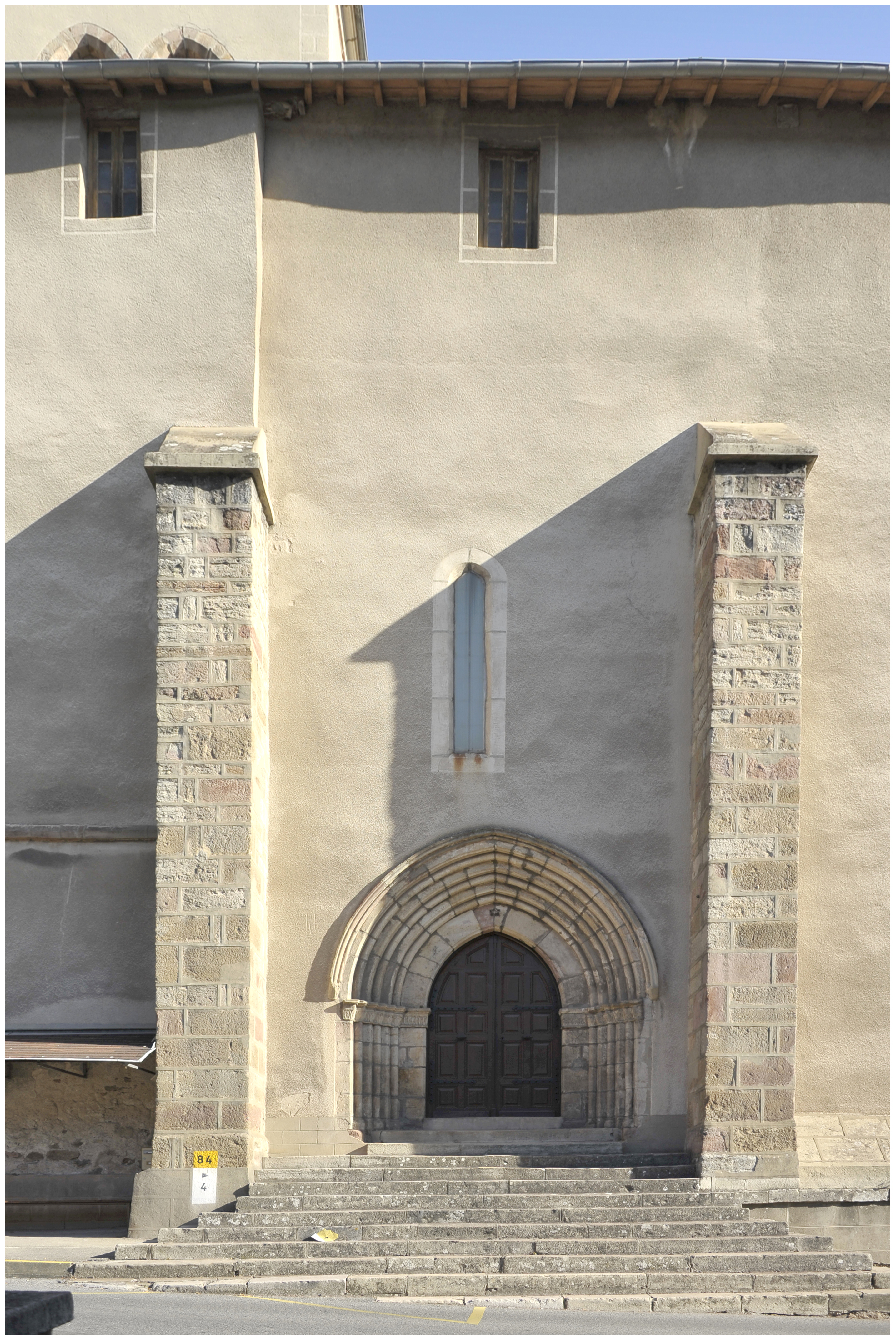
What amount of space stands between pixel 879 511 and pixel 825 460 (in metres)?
0.60

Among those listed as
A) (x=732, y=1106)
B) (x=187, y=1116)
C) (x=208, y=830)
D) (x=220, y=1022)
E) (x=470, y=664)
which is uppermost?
(x=470, y=664)

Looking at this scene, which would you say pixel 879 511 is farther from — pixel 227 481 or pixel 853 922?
pixel 227 481

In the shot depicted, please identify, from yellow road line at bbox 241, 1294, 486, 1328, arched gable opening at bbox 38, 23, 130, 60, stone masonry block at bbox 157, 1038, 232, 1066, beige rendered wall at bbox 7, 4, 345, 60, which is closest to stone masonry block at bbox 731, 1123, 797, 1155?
yellow road line at bbox 241, 1294, 486, 1328

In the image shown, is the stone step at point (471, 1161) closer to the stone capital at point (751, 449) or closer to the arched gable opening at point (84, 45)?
the stone capital at point (751, 449)

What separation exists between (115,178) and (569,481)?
458 cm

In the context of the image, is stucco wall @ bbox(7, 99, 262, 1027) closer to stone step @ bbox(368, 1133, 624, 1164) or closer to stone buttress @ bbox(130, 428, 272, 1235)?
stone buttress @ bbox(130, 428, 272, 1235)

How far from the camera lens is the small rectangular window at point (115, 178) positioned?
541 inches

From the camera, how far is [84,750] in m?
13.1

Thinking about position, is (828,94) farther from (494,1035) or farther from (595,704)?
(494,1035)

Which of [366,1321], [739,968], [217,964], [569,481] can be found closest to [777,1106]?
[739,968]

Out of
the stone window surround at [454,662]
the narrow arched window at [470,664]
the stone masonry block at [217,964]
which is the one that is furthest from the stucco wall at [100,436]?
the narrow arched window at [470,664]

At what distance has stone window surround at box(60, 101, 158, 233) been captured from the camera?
13.5 m

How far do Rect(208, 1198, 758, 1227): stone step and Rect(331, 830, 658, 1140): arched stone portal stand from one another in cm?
148

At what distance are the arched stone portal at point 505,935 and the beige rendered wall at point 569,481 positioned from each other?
18 centimetres
